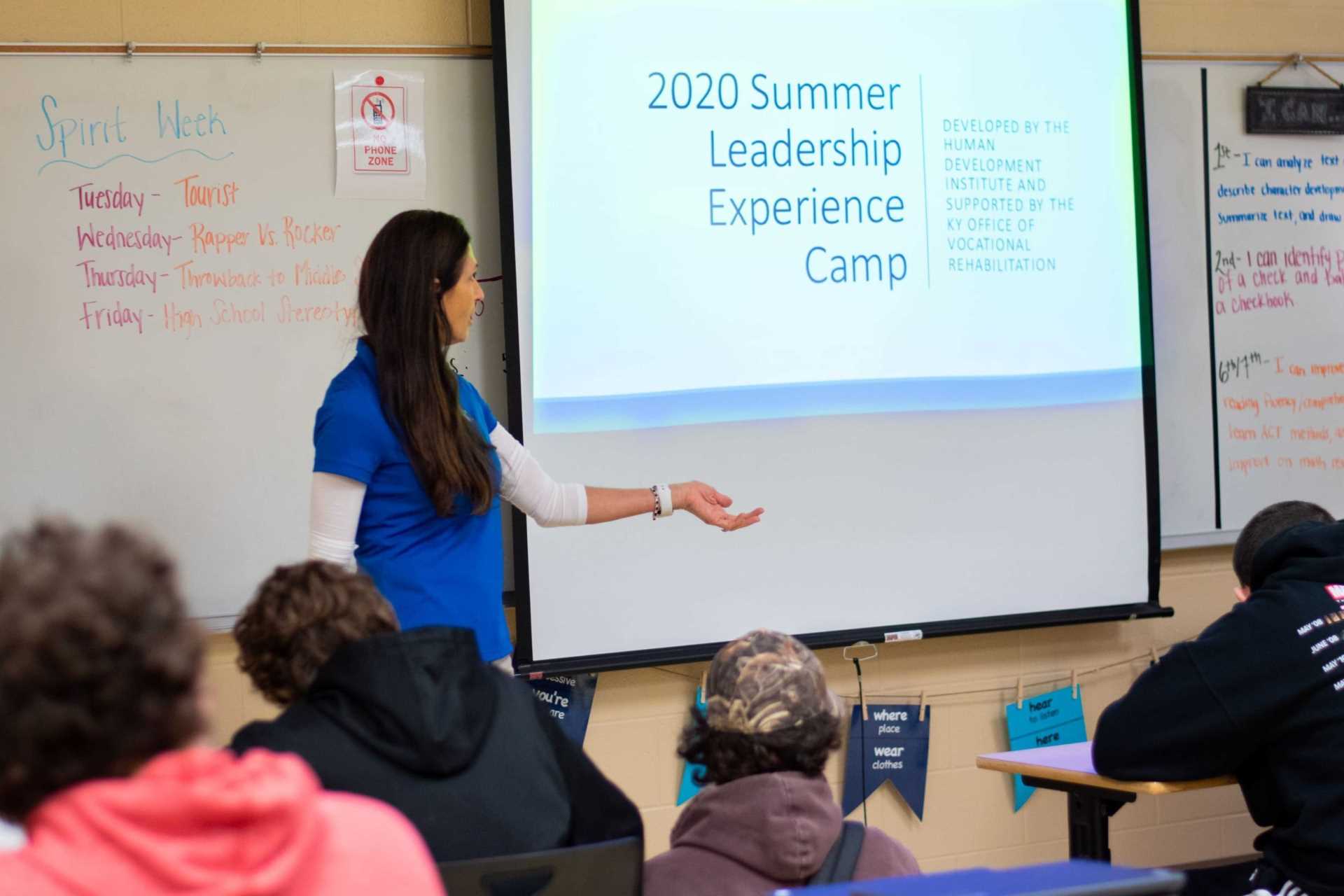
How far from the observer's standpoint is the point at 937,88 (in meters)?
3.46

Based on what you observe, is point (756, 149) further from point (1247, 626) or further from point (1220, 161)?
point (1247, 626)

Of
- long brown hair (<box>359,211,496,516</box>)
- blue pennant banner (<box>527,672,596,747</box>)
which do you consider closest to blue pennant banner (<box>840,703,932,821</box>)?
blue pennant banner (<box>527,672,596,747</box>)

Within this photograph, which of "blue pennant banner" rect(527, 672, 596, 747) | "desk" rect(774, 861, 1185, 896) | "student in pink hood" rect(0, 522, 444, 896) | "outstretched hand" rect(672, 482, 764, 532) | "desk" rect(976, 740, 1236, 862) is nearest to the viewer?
"student in pink hood" rect(0, 522, 444, 896)

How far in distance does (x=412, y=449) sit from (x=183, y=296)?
A: 3.42 ft

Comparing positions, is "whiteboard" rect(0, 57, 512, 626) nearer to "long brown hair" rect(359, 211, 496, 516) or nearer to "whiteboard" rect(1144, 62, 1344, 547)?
"long brown hair" rect(359, 211, 496, 516)

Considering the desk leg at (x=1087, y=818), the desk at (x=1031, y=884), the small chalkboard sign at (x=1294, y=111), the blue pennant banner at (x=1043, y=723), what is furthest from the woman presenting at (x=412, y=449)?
the small chalkboard sign at (x=1294, y=111)

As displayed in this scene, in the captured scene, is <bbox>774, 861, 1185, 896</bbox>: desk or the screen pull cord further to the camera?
the screen pull cord

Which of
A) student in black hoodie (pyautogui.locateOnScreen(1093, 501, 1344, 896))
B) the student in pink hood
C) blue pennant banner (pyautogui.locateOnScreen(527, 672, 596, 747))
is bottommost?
blue pennant banner (pyautogui.locateOnScreen(527, 672, 596, 747))

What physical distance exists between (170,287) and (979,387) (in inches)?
77.5

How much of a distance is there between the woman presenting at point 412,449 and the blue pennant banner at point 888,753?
148 cm

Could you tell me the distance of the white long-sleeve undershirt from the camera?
7.35ft

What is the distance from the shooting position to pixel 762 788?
151 centimetres

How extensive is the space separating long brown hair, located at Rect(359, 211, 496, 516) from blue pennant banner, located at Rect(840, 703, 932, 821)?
1.63 m

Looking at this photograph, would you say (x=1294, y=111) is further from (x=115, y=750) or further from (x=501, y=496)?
(x=115, y=750)
